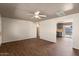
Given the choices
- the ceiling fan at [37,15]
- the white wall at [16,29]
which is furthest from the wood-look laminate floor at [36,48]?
the ceiling fan at [37,15]

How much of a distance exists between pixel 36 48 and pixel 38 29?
42 cm

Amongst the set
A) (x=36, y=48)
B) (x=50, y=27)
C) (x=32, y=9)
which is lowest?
(x=36, y=48)

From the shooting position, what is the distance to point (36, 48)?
1.96m

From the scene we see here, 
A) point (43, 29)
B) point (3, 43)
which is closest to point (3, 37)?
point (3, 43)

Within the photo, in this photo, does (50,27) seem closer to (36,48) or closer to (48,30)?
(48,30)

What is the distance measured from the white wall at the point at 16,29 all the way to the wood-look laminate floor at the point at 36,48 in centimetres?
11

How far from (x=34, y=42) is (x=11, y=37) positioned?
0.51 meters

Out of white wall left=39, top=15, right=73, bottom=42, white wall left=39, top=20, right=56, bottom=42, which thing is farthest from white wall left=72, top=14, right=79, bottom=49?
white wall left=39, top=20, right=56, bottom=42

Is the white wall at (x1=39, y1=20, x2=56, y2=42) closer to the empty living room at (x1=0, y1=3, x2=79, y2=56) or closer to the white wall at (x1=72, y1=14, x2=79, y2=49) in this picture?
the empty living room at (x1=0, y1=3, x2=79, y2=56)

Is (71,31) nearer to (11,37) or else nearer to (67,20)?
(67,20)

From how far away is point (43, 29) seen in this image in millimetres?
2004

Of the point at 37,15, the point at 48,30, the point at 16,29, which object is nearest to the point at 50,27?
the point at 48,30

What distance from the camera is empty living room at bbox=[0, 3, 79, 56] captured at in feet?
6.26

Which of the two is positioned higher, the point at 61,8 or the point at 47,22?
the point at 61,8
